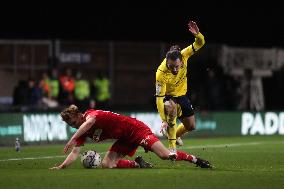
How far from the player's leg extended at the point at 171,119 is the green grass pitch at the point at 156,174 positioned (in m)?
0.45

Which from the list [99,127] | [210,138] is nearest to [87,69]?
[210,138]

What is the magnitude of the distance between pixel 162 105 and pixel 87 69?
16.0 m

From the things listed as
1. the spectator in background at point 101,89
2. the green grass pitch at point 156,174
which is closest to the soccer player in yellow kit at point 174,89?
the green grass pitch at point 156,174

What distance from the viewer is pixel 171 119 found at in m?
16.8

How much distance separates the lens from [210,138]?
27.9 metres

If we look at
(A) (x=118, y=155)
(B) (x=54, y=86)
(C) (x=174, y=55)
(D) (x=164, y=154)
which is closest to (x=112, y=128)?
(A) (x=118, y=155)

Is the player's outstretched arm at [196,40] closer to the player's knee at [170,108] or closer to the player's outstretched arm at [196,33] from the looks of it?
the player's outstretched arm at [196,33]

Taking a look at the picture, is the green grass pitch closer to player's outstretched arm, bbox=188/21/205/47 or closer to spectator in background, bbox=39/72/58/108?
player's outstretched arm, bbox=188/21/205/47

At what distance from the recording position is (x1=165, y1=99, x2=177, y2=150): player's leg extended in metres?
16.4

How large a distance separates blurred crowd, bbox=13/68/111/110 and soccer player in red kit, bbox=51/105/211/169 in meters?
10.2

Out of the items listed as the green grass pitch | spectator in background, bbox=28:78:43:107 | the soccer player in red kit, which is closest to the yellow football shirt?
the green grass pitch

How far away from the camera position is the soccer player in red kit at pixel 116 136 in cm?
1380

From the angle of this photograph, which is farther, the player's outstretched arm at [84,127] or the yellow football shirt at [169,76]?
the yellow football shirt at [169,76]

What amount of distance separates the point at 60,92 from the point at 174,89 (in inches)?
429
